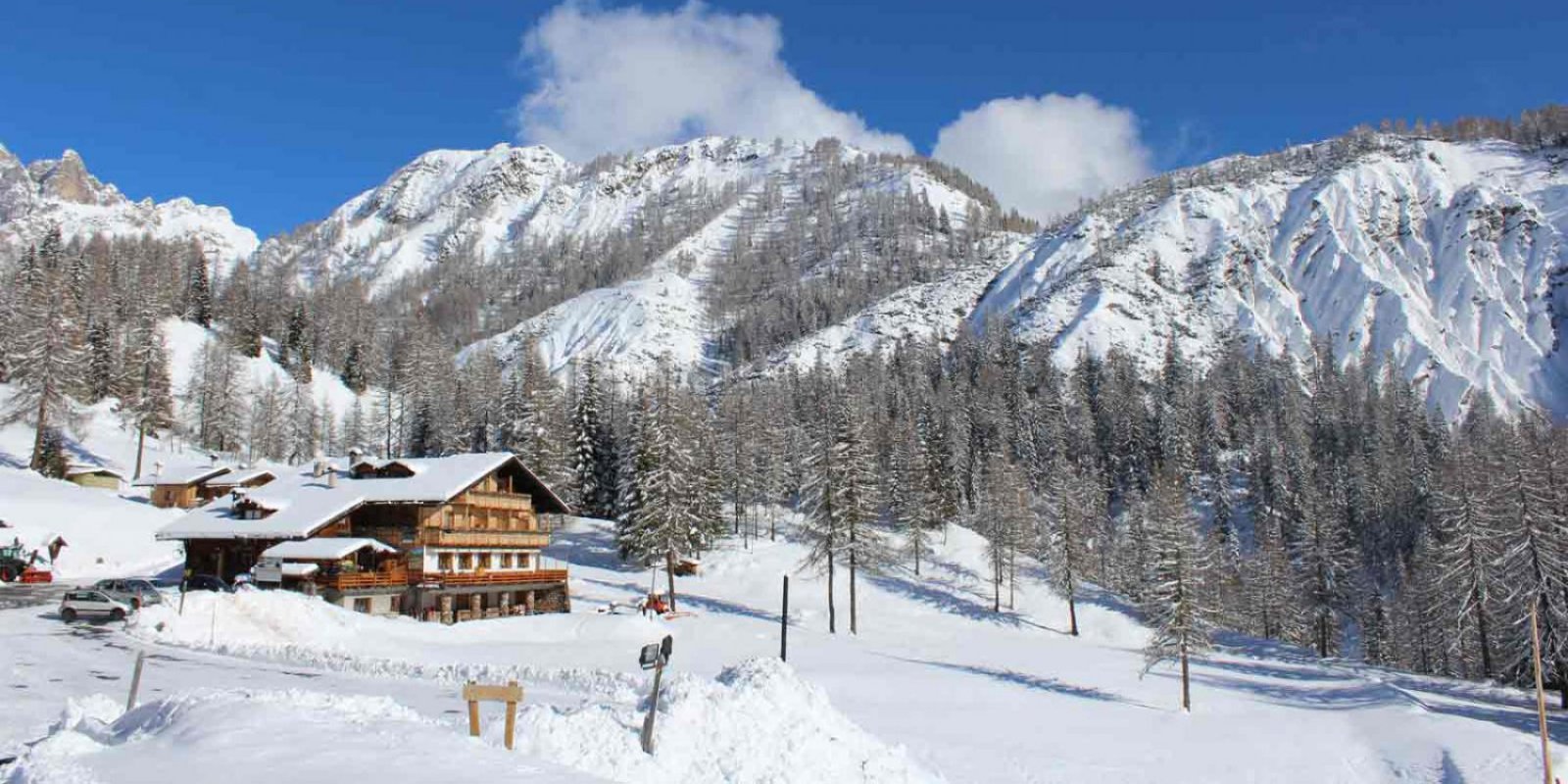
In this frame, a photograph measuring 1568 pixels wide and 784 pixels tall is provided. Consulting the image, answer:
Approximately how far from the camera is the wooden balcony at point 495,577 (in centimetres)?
4569

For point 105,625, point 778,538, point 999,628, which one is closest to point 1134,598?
point 999,628

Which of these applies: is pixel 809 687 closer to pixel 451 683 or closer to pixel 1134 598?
pixel 451 683

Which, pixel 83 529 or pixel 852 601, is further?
pixel 852 601

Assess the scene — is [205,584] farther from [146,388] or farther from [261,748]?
[146,388]

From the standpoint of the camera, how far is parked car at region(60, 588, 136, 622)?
3253 cm

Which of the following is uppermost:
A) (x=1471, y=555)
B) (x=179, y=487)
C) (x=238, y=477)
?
(x=238, y=477)

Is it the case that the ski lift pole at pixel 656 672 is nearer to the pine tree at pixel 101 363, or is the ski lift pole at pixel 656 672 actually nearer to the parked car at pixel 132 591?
the parked car at pixel 132 591

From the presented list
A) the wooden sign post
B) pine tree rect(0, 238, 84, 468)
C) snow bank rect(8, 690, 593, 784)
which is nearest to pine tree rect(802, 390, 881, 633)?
the wooden sign post

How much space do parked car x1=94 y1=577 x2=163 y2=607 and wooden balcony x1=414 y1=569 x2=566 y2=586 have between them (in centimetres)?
1245

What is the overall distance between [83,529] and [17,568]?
9.19 meters

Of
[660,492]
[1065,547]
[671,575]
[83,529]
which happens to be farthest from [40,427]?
[1065,547]

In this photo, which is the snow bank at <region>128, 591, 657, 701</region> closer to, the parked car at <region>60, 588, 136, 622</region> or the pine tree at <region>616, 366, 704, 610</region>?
the parked car at <region>60, 588, 136, 622</region>

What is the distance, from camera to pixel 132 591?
110 feet

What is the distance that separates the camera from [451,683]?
27.8 metres
